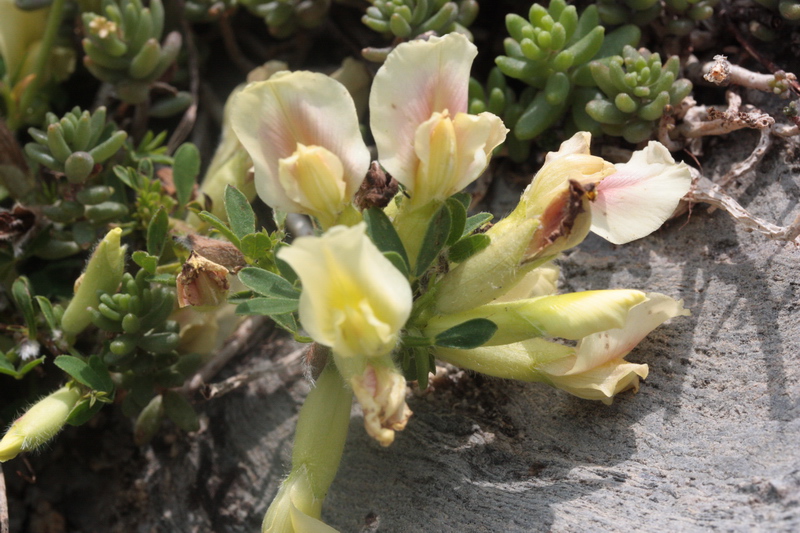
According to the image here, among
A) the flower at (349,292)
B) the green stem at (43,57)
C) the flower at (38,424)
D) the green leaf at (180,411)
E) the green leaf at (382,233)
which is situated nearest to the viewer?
the flower at (349,292)

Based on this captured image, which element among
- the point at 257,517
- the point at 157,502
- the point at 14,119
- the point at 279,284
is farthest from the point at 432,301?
the point at 14,119

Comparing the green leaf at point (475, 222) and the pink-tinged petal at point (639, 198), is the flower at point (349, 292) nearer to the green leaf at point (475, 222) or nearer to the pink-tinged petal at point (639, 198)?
the green leaf at point (475, 222)

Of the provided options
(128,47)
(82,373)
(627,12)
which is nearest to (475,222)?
(627,12)

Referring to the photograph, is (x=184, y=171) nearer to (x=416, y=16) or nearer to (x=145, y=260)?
(x=145, y=260)

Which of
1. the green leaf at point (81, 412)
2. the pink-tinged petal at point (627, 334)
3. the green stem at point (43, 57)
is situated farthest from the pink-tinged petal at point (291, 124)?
the green stem at point (43, 57)

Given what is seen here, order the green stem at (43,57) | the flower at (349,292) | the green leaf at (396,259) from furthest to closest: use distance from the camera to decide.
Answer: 1. the green stem at (43,57)
2. the green leaf at (396,259)
3. the flower at (349,292)
